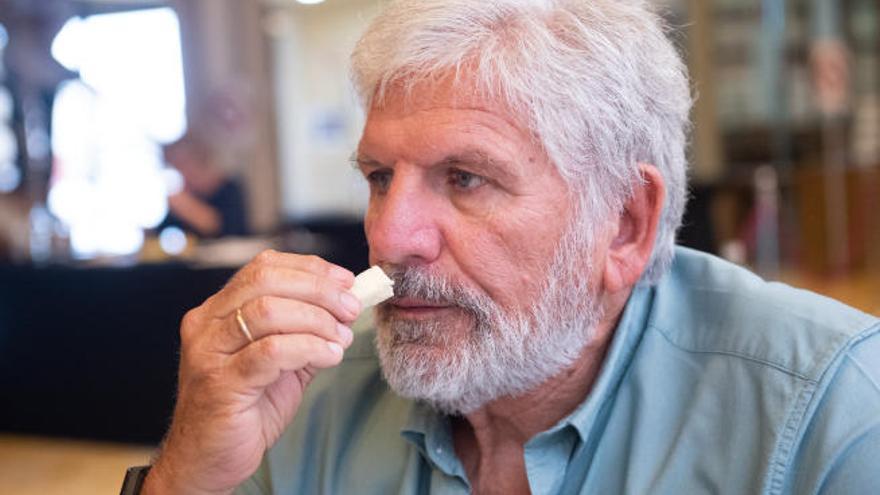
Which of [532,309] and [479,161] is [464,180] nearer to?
[479,161]

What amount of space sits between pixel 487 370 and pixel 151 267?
158 inches

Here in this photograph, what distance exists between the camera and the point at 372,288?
1263 mm

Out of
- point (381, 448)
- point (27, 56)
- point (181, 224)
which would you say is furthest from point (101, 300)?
point (381, 448)

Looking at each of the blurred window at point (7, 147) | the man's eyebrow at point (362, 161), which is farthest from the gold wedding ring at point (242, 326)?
the blurred window at point (7, 147)

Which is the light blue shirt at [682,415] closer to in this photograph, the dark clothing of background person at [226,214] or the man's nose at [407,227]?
the man's nose at [407,227]

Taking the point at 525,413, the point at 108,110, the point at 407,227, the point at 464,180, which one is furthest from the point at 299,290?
the point at 108,110

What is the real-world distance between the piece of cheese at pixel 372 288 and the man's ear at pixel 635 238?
0.37m

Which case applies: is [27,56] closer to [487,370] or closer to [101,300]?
[101,300]

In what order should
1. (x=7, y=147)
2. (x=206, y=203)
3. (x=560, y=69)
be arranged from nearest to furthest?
(x=560, y=69) → (x=206, y=203) → (x=7, y=147)

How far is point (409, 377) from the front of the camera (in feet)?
4.45

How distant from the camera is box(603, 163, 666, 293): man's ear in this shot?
1.43 m

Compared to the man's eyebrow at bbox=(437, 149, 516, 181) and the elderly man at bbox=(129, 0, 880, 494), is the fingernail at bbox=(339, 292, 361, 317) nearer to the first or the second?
the elderly man at bbox=(129, 0, 880, 494)

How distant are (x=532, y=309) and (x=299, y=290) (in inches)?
14.3

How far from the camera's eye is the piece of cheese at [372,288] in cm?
125
